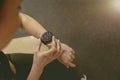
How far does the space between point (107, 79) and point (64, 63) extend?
0.29 meters

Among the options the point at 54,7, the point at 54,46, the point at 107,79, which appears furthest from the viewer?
the point at 54,7

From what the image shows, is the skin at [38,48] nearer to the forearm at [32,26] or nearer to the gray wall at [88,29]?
the forearm at [32,26]

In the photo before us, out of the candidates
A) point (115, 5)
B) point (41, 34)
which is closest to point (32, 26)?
point (41, 34)

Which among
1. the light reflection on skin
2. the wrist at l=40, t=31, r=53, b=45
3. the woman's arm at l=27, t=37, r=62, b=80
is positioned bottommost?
the woman's arm at l=27, t=37, r=62, b=80

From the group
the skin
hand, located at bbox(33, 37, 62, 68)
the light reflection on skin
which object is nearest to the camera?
the skin

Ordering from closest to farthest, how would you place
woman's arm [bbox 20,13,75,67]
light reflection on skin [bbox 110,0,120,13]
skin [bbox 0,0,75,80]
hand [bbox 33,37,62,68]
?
skin [bbox 0,0,75,80] → hand [bbox 33,37,62,68] → woman's arm [bbox 20,13,75,67] → light reflection on skin [bbox 110,0,120,13]

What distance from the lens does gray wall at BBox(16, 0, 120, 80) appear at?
1.34m

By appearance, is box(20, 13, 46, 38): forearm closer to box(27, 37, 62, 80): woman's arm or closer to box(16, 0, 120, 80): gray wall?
box(27, 37, 62, 80): woman's arm

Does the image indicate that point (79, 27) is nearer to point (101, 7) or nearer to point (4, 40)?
point (101, 7)

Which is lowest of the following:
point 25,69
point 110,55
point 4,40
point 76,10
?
point 25,69

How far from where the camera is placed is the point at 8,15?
1.46 feet

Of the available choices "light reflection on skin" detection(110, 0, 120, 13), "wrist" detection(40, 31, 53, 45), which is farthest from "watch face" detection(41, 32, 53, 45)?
"light reflection on skin" detection(110, 0, 120, 13)

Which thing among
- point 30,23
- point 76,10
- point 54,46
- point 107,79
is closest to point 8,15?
point 54,46

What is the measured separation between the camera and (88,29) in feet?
4.71
